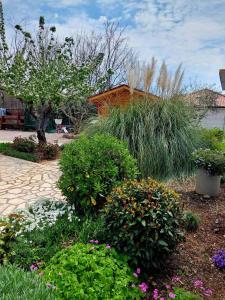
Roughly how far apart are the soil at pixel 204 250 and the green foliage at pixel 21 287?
1.36m

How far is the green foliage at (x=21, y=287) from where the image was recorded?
125 cm

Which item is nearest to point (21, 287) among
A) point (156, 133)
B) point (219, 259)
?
point (219, 259)

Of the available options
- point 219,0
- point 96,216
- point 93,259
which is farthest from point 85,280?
point 219,0

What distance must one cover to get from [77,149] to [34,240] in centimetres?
123

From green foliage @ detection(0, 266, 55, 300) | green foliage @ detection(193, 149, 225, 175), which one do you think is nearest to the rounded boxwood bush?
green foliage @ detection(0, 266, 55, 300)

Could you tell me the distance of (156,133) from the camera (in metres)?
4.83

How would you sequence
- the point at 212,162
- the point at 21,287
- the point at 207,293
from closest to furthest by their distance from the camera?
the point at 21,287 < the point at 207,293 < the point at 212,162

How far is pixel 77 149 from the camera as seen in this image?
11.5ft

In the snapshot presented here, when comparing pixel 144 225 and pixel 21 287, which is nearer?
pixel 21 287

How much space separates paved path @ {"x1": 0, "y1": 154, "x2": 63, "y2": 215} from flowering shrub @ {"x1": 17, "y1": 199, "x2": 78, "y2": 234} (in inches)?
12.7

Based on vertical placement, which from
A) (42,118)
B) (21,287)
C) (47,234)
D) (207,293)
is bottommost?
(207,293)

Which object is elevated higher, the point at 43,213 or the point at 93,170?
the point at 93,170

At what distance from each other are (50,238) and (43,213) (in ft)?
2.86

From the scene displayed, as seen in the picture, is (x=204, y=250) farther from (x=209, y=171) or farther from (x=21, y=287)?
(x=21, y=287)
